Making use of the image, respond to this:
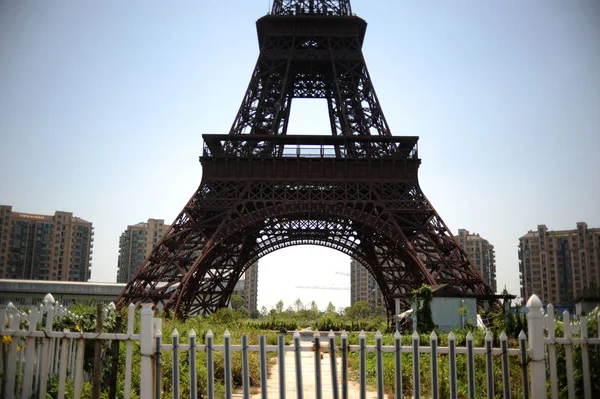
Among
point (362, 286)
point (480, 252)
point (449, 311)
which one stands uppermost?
point (480, 252)

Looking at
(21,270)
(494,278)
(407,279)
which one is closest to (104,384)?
(407,279)

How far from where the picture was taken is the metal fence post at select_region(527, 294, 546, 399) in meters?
7.86

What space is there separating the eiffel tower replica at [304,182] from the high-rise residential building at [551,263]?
51885mm

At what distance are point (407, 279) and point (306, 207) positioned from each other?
14.3 metres

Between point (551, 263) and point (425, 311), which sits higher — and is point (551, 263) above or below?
above

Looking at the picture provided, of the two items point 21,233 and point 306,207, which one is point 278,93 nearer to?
point 306,207

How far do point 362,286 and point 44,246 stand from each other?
79326mm

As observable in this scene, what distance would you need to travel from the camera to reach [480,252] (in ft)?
362

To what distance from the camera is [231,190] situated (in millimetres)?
32969

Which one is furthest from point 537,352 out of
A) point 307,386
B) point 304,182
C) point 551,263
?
point 551,263

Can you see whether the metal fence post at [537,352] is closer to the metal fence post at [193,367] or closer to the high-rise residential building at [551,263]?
the metal fence post at [193,367]

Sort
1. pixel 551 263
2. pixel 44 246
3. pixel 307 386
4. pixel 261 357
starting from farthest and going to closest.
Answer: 1. pixel 44 246
2. pixel 551 263
3. pixel 307 386
4. pixel 261 357

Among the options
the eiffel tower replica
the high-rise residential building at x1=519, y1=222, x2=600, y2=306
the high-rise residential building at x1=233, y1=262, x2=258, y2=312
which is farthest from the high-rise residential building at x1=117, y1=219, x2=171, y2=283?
the eiffel tower replica

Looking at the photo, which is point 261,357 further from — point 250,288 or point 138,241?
point 250,288
